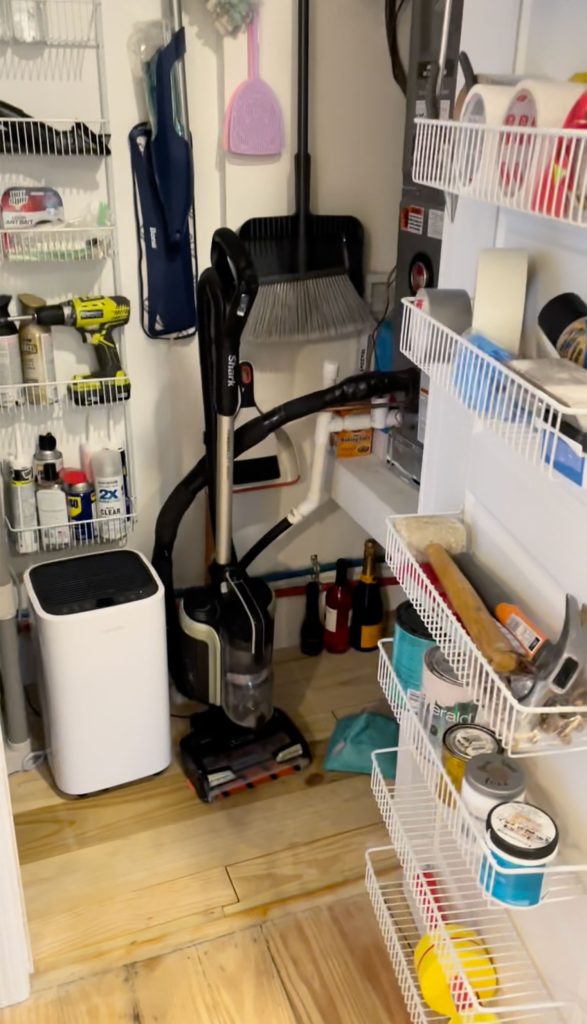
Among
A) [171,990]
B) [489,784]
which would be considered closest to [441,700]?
[489,784]

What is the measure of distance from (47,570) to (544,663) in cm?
127

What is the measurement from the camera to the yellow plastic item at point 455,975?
1231 mm

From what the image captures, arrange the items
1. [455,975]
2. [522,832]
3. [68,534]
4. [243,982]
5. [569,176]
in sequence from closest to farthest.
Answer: [569,176] → [522,832] → [455,975] → [243,982] → [68,534]

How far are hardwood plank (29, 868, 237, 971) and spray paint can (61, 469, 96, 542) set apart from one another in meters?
0.78

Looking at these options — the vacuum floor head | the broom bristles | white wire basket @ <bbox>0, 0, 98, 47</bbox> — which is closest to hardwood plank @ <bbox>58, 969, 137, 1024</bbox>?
the vacuum floor head

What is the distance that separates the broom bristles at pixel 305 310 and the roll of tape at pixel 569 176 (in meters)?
1.26

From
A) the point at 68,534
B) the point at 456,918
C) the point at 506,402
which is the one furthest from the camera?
the point at 68,534

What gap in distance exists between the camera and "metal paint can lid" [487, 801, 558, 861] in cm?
96

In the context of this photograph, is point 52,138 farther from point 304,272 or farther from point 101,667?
point 101,667

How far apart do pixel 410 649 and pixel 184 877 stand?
0.80m

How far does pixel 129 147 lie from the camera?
182 cm

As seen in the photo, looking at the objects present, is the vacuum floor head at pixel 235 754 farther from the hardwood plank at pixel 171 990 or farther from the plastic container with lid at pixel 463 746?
the plastic container with lid at pixel 463 746

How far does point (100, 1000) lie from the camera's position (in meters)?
1.48

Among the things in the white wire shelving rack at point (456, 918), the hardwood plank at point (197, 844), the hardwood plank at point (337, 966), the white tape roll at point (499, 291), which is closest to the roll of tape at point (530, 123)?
the white tape roll at point (499, 291)
